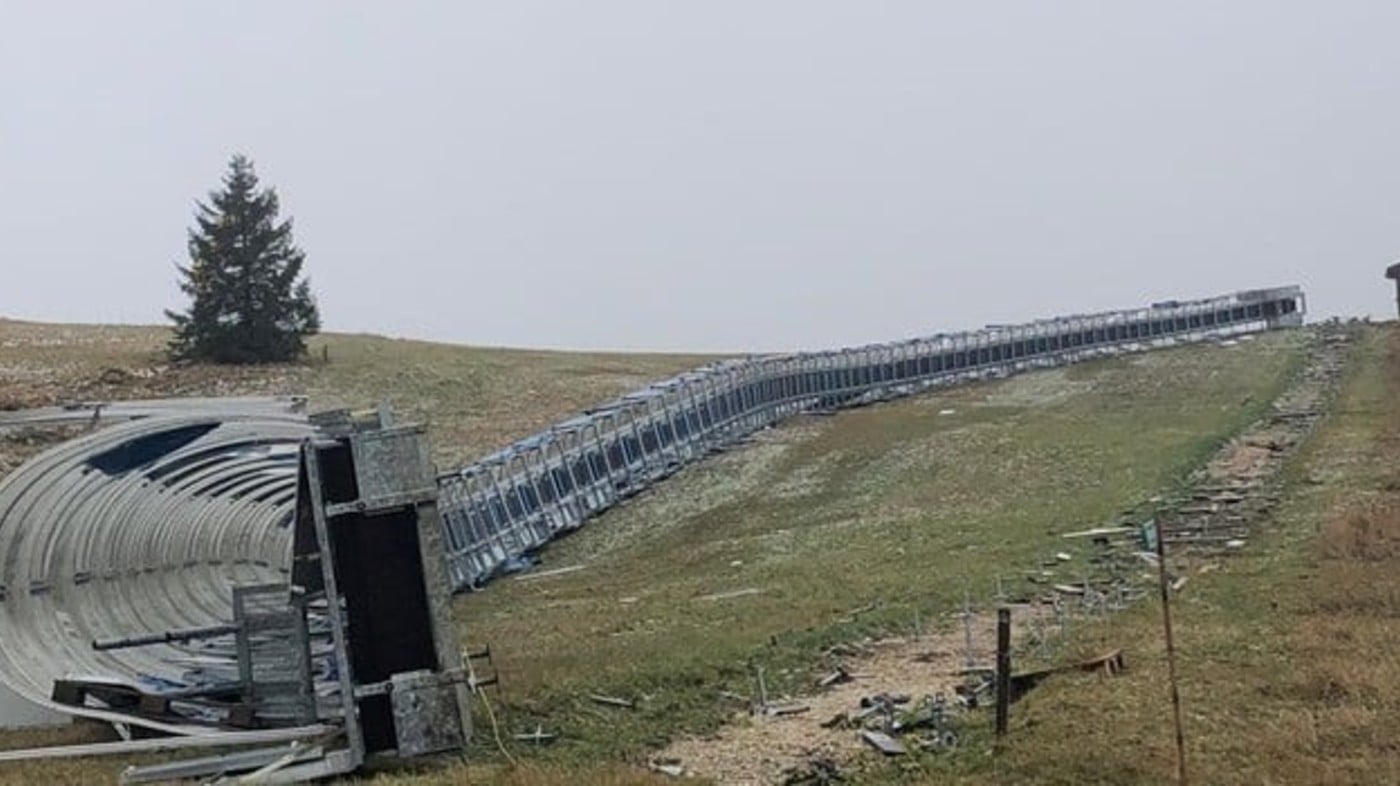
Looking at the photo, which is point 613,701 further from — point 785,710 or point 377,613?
point 377,613

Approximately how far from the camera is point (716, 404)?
2048 inches

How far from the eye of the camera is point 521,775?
45.8ft

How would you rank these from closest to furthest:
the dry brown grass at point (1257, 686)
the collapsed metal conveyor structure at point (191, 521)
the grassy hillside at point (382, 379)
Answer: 1. the dry brown grass at point (1257, 686)
2. the collapsed metal conveyor structure at point (191, 521)
3. the grassy hillside at point (382, 379)

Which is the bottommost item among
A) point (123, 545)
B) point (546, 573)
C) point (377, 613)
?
point (546, 573)

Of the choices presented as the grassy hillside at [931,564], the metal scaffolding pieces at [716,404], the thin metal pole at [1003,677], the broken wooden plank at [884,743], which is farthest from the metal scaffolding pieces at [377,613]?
the metal scaffolding pieces at [716,404]

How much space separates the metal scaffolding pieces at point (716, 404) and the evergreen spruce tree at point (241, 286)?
15419 millimetres

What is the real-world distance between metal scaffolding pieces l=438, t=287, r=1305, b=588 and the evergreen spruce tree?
1542 centimetres

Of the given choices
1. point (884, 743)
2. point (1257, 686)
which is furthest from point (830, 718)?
point (1257, 686)

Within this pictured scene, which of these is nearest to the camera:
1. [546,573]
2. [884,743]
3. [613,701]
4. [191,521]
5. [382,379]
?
[884,743]

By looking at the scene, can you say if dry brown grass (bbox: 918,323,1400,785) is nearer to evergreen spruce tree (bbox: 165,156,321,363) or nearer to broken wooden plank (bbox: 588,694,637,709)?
broken wooden plank (bbox: 588,694,637,709)

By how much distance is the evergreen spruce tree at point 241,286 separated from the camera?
56812 mm

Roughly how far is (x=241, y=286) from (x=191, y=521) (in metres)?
32.0

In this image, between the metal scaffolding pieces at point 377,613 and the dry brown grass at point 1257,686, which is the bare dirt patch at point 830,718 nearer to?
the dry brown grass at point 1257,686

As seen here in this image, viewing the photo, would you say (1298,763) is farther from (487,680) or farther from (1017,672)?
(487,680)
